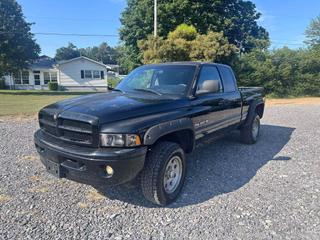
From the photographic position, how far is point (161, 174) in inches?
135

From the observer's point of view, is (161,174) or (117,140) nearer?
(117,140)

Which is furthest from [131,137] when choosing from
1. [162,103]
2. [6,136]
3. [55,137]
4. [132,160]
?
[6,136]

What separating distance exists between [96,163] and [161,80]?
2.15 metres

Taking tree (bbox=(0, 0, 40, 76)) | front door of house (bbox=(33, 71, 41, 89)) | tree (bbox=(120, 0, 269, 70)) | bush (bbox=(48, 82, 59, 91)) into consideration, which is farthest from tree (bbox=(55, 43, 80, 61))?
tree (bbox=(120, 0, 269, 70))

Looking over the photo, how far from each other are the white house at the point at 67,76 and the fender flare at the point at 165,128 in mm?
36318

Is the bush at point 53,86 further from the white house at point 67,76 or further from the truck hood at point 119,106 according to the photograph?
the truck hood at point 119,106

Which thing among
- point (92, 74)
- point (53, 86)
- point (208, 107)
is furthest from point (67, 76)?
point (208, 107)

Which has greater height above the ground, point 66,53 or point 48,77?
point 66,53

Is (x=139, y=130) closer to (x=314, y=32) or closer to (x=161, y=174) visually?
(x=161, y=174)

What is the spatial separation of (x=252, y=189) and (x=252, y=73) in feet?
60.2

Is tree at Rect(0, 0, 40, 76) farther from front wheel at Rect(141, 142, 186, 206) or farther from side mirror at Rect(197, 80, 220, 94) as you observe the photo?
front wheel at Rect(141, 142, 186, 206)

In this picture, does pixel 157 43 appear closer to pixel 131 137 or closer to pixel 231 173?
pixel 231 173

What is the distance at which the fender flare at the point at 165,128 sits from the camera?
324cm

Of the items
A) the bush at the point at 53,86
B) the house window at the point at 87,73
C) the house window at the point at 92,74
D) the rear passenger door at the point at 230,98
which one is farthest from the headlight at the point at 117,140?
the house window at the point at 87,73
